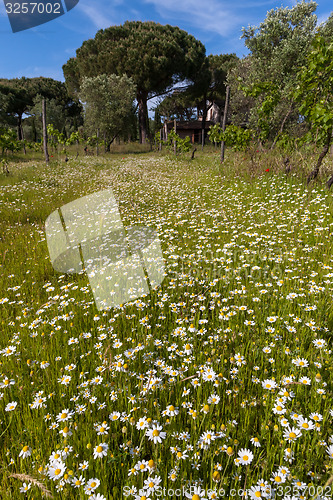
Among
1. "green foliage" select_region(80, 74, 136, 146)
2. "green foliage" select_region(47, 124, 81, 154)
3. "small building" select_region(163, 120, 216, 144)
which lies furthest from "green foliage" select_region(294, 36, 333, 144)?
"small building" select_region(163, 120, 216, 144)

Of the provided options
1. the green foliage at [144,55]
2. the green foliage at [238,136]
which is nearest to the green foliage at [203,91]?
the green foliage at [144,55]

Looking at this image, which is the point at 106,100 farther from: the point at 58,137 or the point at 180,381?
the point at 180,381

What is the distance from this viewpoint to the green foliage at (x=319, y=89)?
7.20m

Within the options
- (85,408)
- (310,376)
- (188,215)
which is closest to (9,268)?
(85,408)

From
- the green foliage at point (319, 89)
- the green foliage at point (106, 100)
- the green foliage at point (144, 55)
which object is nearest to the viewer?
the green foliage at point (319, 89)

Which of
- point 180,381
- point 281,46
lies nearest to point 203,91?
point 281,46

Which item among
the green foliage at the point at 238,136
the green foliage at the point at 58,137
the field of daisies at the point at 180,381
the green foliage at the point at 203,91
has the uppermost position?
the green foliage at the point at 203,91

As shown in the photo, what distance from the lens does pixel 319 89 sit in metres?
7.93

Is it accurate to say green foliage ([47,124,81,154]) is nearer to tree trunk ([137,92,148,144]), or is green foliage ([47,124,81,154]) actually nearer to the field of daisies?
tree trunk ([137,92,148,144])

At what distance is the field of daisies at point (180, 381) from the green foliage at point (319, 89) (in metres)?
4.31

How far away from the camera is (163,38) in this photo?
43281mm

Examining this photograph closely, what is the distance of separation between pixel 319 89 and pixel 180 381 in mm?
9637

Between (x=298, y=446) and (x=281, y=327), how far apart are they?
1241 mm

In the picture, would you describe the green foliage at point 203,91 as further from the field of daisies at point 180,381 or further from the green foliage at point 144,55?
the field of daisies at point 180,381
